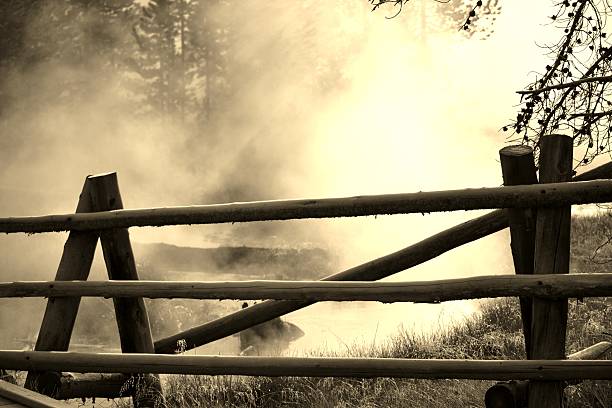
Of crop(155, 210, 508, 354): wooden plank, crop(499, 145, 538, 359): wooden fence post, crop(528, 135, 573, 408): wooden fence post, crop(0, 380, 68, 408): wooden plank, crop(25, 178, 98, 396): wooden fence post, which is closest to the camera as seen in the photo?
crop(528, 135, 573, 408): wooden fence post

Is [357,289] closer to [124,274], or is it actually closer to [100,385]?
[124,274]

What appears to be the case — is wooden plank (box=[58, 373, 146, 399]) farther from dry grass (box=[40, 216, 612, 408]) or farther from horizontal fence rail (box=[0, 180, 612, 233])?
horizontal fence rail (box=[0, 180, 612, 233])

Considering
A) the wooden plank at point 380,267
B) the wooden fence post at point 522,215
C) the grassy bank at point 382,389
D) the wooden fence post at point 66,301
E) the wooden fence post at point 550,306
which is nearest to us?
the wooden fence post at point 550,306

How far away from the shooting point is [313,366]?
4316mm

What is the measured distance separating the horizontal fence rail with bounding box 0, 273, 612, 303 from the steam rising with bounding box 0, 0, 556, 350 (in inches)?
613

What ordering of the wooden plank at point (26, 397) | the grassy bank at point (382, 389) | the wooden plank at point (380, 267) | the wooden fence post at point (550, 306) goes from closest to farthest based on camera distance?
1. the wooden fence post at point (550, 306)
2. the wooden plank at point (26, 397)
3. the wooden plank at point (380, 267)
4. the grassy bank at point (382, 389)

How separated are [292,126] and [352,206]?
26301 mm

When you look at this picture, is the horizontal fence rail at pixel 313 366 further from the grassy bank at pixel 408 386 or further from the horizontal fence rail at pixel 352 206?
the horizontal fence rail at pixel 352 206

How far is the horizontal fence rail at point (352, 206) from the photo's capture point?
3.97m

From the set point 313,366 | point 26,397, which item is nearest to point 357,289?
point 313,366

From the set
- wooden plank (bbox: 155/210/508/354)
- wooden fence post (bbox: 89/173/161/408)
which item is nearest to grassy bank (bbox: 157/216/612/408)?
wooden fence post (bbox: 89/173/161/408)

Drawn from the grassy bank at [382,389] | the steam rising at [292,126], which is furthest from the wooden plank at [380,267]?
the steam rising at [292,126]

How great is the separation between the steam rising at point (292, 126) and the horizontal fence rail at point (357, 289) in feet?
51.1

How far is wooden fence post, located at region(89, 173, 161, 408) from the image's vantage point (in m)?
5.00
